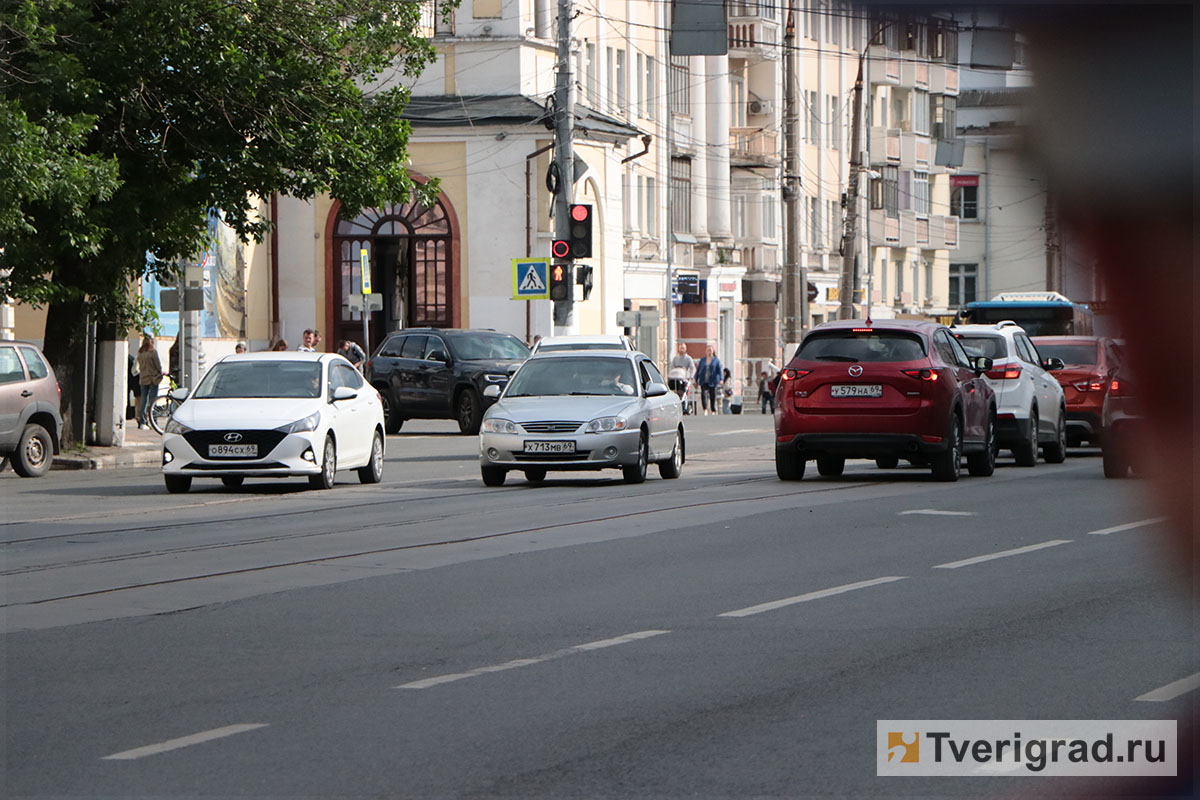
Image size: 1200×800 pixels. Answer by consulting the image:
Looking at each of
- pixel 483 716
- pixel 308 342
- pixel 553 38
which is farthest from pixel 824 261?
pixel 483 716

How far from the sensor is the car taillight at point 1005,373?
25.2 m

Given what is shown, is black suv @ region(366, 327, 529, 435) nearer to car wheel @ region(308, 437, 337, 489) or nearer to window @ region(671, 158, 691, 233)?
car wheel @ region(308, 437, 337, 489)

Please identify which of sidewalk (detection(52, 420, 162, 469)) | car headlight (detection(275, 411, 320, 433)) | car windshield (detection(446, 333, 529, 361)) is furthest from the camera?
car windshield (detection(446, 333, 529, 361))

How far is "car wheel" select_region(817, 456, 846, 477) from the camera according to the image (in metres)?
23.5

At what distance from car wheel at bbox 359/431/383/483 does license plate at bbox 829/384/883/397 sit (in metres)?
5.77

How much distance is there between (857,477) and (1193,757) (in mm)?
21477

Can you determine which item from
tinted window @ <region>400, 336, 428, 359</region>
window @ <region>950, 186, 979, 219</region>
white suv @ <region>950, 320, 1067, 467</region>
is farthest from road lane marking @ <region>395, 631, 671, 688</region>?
tinted window @ <region>400, 336, 428, 359</region>

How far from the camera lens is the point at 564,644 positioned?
9.05 metres

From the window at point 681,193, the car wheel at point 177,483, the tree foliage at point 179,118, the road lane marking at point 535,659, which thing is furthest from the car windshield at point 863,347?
the window at point 681,193

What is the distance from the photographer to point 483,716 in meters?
7.10

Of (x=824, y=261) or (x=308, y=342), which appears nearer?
(x=308, y=342)

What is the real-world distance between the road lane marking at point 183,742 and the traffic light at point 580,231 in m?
26.5

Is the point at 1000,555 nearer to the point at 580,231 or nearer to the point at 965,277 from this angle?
the point at 965,277

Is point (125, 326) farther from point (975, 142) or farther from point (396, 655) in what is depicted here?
point (975, 142)
